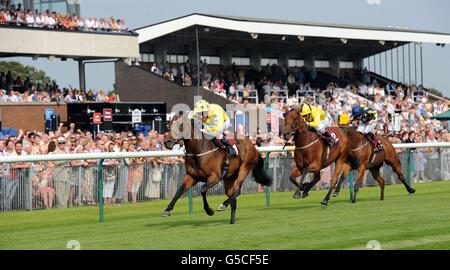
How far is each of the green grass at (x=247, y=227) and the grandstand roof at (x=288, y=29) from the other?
17.6 metres

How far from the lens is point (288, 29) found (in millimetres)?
37688

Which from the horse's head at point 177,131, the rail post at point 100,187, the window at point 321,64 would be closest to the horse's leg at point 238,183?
the horse's head at point 177,131

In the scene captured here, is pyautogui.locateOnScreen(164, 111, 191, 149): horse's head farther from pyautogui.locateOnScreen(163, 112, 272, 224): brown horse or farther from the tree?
the tree

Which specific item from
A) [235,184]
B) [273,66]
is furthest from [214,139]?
[273,66]

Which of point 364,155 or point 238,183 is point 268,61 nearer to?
point 364,155

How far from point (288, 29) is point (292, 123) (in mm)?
21956

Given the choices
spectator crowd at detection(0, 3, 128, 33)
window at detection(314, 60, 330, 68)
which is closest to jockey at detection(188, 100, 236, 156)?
spectator crowd at detection(0, 3, 128, 33)

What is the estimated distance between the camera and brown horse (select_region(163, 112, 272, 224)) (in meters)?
12.8

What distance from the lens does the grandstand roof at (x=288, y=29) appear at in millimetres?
34844

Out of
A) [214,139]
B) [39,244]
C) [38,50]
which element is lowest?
[39,244]

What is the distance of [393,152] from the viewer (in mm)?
19562

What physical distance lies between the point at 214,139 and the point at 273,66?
91.9 feet

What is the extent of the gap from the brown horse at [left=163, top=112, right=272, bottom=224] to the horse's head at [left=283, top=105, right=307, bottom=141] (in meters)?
2.00
